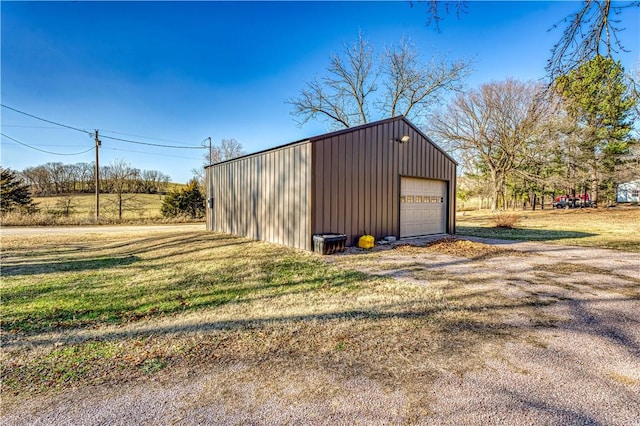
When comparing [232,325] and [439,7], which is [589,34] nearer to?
[439,7]

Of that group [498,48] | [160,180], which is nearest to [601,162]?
[498,48]

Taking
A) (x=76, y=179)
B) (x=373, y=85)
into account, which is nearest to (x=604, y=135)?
(x=373, y=85)

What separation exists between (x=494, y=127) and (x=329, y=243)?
19271 millimetres

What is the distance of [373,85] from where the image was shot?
→ 2042 cm

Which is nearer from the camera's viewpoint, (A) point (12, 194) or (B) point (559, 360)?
(B) point (559, 360)

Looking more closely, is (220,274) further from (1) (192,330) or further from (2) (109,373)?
(2) (109,373)

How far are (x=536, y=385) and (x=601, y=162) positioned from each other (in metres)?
26.3

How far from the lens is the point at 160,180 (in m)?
27.9

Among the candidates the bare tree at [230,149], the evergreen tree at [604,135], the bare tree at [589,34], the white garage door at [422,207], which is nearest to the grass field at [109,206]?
the bare tree at [230,149]

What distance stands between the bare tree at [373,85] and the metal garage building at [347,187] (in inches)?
452

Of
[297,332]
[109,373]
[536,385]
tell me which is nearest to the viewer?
[536,385]

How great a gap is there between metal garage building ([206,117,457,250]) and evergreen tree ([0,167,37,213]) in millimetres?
13872

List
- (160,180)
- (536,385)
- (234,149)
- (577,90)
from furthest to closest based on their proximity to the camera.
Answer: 1. (234,149)
2. (160,180)
3. (577,90)
4. (536,385)

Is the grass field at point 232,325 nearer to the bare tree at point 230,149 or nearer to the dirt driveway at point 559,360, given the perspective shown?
the dirt driveway at point 559,360
